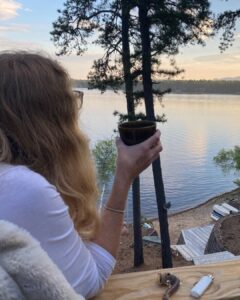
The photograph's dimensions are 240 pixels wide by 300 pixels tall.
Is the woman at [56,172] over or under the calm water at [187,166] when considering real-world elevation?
over

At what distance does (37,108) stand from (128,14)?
34.9 feet

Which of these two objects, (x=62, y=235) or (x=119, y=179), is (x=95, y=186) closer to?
(x=119, y=179)

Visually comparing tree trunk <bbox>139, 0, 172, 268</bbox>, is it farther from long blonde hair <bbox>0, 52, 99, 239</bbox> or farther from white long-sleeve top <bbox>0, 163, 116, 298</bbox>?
white long-sleeve top <bbox>0, 163, 116, 298</bbox>

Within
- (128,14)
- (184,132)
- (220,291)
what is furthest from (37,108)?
(184,132)

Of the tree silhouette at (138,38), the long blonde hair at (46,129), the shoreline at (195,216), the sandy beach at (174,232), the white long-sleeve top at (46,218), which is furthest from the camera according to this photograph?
the shoreline at (195,216)

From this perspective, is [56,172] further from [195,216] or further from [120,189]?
[195,216]

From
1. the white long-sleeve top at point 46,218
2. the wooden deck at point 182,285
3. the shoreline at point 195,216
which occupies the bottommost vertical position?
the shoreline at point 195,216

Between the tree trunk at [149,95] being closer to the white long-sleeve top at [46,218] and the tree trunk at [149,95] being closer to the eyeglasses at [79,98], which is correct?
the eyeglasses at [79,98]

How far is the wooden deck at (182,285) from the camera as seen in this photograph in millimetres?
1281

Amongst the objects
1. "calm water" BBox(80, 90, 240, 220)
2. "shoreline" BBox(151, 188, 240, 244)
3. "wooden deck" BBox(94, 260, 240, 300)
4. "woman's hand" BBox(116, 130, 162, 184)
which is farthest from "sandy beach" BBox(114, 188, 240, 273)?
"woman's hand" BBox(116, 130, 162, 184)

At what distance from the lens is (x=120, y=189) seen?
1.30 metres

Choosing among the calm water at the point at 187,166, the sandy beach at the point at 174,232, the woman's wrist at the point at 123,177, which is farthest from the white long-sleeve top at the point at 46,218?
the calm water at the point at 187,166

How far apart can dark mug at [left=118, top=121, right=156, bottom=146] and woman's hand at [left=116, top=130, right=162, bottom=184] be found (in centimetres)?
1

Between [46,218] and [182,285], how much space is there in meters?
0.53
